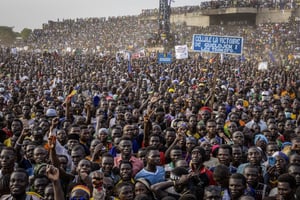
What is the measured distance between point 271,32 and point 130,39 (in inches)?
525

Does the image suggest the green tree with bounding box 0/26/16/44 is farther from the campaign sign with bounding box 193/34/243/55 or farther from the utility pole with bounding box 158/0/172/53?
the campaign sign with bounding box 193/34/243/55

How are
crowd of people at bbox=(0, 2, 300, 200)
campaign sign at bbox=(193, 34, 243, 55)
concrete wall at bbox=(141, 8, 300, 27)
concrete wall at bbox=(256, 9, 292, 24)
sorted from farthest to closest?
concrete wall at bbox=(141, 8, 300, 27) < concrete wall at bbox=(256, 9, 292, 24) < campaign sign at bbox=(193, 34, 243, 55) < crowd of people at bbox=(0, 2, 300, 200)

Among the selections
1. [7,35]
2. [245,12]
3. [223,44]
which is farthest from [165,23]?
[7,35]

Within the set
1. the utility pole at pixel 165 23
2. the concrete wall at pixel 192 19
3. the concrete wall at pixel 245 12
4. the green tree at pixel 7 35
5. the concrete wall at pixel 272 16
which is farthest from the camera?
the green tree at pixel 7 35

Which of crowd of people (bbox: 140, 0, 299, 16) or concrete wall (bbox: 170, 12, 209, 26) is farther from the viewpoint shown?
concrete wall (bbox: 170, 12, 209, 26)

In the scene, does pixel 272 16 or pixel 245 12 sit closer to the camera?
pixel 272 16

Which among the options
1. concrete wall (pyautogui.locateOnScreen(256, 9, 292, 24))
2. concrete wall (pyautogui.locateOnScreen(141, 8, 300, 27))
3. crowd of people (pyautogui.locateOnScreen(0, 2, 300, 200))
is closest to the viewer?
crowd of people (pyautogui.locateOnScreen(0, 2, 300, 200))

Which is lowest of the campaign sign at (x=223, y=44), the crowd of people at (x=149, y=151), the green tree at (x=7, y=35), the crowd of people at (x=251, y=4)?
the green tree at (x=7, y=35)

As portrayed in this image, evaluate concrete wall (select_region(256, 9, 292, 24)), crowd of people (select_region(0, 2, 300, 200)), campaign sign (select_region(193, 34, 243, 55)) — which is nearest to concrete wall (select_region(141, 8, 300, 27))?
concrete wall (select_region(256, 9, 292, 24))

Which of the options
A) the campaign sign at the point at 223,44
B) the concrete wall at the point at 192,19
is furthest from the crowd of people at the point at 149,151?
the concrete wall at the point at 192,19

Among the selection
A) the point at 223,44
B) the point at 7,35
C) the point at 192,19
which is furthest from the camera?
the point at 7,35

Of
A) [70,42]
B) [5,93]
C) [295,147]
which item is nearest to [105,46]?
[70,42]

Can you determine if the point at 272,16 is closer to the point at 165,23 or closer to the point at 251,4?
the point at 251,4

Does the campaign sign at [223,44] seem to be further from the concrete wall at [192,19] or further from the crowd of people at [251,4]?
the concrete wall at [192,19]
